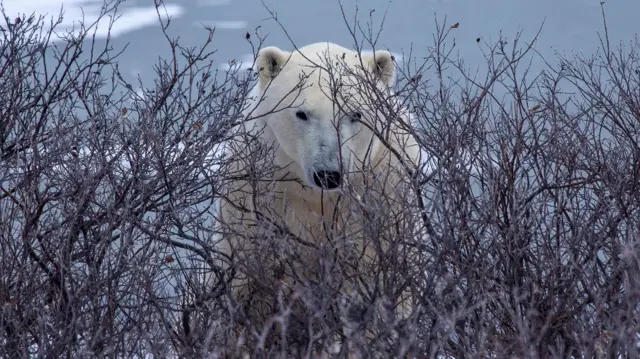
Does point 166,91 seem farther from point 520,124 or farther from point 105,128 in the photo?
point 520,124

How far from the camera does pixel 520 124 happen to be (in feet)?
12.0

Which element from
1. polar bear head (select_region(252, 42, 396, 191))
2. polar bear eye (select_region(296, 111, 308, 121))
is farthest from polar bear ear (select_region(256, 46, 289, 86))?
polar bear eye (select_region(296, 111, 308, 121))

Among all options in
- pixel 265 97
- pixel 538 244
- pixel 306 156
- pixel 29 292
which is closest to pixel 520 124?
pixel 538 244

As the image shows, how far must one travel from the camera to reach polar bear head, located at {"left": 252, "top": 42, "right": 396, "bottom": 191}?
4066mm

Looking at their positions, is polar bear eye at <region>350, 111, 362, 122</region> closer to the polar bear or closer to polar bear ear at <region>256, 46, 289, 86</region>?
the polar bear

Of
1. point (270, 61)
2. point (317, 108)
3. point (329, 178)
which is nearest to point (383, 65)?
point (317, 108)

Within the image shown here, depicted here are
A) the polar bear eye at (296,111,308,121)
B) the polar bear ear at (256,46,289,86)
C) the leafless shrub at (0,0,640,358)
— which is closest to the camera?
the leafless shrub at (0,0,640,358)

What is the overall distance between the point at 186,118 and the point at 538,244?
1.64m

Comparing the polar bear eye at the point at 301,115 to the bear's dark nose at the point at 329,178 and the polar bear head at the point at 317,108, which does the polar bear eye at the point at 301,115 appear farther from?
the bear's dark nose at the point at 329,178

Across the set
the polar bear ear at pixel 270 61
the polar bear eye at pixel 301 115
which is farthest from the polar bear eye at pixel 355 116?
the polar bear ear at pixel 270 61

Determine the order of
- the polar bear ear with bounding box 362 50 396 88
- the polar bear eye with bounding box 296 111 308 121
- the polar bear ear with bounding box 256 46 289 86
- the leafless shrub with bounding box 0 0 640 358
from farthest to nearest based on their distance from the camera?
the polar bear ear with bounding box 256 46 289 86, the polar bear ear with bounding box 362 50 396 88, the polar bear eye with bounding box 296 111 308 121, the leafless shrub with bounding box 0 0 640 358

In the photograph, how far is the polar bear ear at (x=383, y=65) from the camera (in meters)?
4.45

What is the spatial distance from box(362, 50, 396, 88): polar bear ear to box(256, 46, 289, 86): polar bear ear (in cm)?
43

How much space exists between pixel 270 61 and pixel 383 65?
59cm
